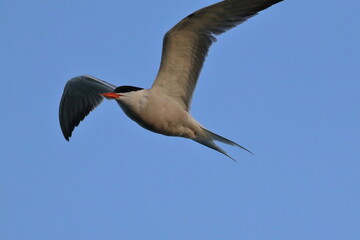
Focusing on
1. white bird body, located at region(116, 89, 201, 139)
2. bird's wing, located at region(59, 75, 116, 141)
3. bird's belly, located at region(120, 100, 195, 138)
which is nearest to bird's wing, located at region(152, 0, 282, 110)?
white bird body, located at region(116, 89, 201, 139)

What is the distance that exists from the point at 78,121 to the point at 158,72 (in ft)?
6.97

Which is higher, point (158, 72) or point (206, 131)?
point (158, 72)

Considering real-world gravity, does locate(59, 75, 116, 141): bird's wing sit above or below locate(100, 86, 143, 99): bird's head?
above

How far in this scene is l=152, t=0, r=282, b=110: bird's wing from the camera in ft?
21.3

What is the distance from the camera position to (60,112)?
8758 millimetres

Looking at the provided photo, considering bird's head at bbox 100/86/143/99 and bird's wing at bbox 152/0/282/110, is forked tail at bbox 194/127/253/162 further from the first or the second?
bird's head at bbox 100/86/143/99

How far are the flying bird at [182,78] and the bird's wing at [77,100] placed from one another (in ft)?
5.92

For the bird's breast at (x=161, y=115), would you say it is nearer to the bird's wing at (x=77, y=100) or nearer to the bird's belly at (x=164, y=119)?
the bird's belly at (x=164, y=119)

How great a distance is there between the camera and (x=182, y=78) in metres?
7.05

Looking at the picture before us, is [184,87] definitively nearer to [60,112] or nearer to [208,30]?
[208,30]

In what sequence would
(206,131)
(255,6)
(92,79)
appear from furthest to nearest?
(92,79) → (206,131) → (255,6)

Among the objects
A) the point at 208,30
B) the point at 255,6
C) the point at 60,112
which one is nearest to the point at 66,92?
the point at 60,112

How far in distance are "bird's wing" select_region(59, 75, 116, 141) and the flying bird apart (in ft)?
5.92

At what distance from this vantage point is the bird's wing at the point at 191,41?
6500 millimetres
